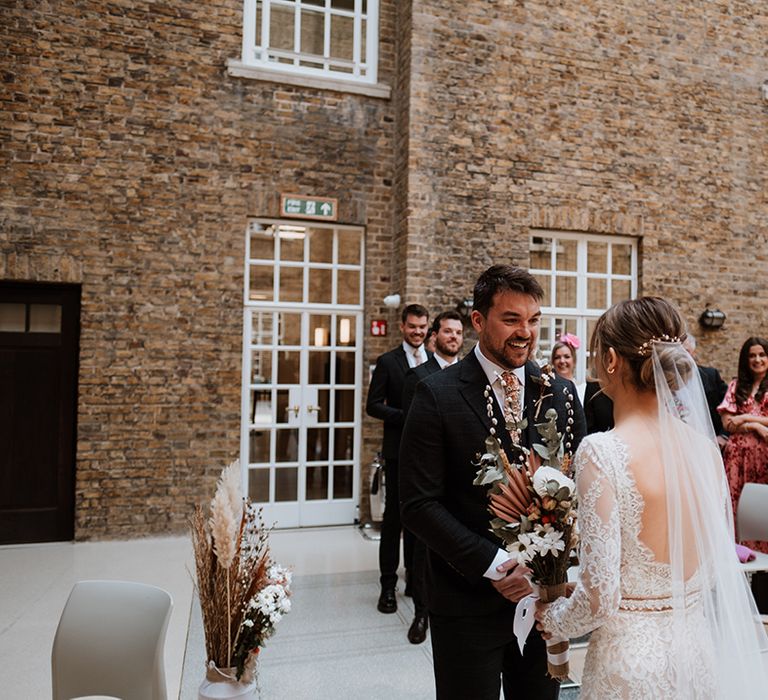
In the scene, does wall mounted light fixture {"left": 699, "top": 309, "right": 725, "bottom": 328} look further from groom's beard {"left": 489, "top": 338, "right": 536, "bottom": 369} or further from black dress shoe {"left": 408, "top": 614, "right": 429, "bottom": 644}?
groom's beard {"left": 489, "top": 338, "right": 536, "bottom": 369}

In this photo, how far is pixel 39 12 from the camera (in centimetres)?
594

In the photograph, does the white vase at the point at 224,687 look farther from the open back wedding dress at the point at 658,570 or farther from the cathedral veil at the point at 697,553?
the cathedral veil at the point at 697,553

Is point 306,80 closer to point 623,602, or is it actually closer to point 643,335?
point 643,335

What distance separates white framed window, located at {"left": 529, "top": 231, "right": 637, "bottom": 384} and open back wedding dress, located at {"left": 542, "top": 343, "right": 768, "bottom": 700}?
5.53 metres

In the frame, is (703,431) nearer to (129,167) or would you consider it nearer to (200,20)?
(129,167)

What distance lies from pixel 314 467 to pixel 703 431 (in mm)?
5306

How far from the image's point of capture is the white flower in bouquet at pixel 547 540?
5.59 ft

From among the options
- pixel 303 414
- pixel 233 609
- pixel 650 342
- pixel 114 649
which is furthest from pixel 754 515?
pixel 303 414

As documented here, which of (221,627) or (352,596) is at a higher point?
(221,627)

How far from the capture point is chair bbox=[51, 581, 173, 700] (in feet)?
7.11

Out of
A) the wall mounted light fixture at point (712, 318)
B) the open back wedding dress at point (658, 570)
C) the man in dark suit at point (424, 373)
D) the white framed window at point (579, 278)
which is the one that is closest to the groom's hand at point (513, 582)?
the open back wedding dress at point (658, 570)

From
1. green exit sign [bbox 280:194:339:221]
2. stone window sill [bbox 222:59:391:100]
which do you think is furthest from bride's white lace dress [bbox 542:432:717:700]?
stone window sill [bbox 222:59:391:100]

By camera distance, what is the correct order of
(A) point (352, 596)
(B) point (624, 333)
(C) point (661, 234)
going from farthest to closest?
(C) point (661, 234), (A) point (352, 596), (B) point (624, 333)

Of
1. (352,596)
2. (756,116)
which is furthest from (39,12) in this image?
(756,116)
